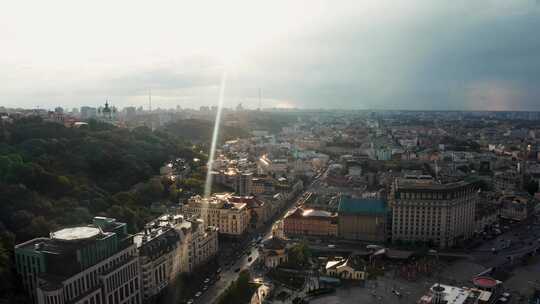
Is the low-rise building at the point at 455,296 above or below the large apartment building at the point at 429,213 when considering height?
below

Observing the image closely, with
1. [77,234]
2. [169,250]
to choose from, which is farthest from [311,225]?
[77,234]

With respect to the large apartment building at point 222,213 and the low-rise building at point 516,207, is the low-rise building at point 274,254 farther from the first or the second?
the low-rise building at point 516,207

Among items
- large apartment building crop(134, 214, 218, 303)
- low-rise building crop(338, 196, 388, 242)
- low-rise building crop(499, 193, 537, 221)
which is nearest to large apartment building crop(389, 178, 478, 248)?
low-rise building crop(338, 196, 388, 242)

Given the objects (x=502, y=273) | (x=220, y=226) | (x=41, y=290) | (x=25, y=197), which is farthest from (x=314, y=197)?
(x=41, y=290)

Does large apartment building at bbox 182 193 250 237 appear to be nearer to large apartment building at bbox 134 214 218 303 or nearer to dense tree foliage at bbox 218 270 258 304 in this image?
large apartment building at bbox 134 214 218 303

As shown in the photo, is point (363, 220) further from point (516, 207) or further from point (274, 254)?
point (516, 207)

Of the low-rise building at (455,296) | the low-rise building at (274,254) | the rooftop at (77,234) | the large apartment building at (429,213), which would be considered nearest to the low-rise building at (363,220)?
the large apartment building at (429,213)
